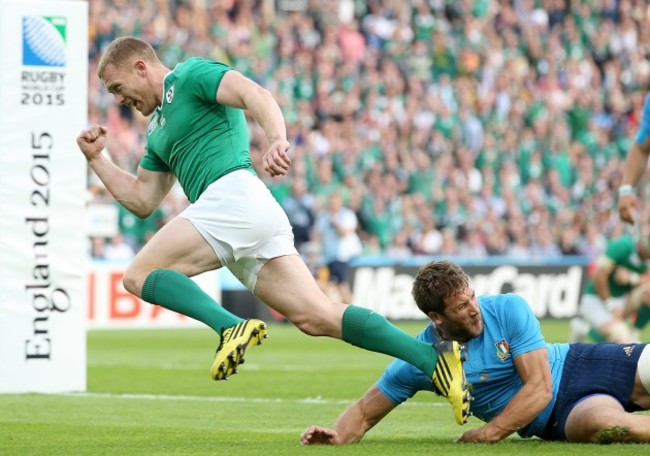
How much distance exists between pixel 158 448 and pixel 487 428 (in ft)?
5.27

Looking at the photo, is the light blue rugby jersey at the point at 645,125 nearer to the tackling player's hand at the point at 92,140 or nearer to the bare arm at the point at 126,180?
the bare arm at the point at 126,180

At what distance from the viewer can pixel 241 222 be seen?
6.96 meters

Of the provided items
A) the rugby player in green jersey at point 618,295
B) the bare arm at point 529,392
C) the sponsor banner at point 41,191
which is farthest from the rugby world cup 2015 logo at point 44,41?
the rugby player in green jersey at point 618,295

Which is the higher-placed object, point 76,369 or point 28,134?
point 28,134

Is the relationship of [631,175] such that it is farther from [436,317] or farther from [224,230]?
[224,230]

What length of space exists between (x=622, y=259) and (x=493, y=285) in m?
8.13

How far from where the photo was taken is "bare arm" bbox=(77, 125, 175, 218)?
7828mm

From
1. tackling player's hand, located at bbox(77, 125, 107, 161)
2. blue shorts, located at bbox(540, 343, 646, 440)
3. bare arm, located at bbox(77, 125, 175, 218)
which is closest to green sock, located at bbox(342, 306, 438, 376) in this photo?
blue shorts, located at bbox(540, 343, 646, 440)

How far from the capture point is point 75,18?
1070cm

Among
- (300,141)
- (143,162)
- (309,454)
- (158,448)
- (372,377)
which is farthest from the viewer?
(300,141)

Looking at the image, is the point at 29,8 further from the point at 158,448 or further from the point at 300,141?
the point at 300,141

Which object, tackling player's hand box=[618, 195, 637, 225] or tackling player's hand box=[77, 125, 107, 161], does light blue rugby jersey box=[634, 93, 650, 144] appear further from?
tackling player's hand box=[77, 125, 107, 161]

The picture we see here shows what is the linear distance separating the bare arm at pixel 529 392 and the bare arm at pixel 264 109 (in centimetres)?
146

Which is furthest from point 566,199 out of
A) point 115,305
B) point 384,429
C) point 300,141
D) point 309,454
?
point 309,454
